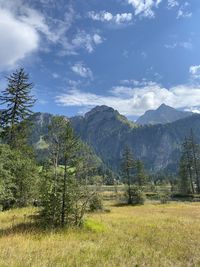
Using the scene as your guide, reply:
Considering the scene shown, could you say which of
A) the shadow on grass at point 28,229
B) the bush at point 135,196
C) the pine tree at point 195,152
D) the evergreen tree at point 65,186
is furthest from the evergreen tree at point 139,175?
the shadow on grass at point 28,229

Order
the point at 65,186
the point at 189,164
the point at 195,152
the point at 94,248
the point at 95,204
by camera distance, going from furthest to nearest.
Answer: the point at 195,152 < the point at 189,164 < the point at 95,204 < the point at 65,186 < the point at 94,248

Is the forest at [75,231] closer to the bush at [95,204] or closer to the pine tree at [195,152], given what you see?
the bush at [95,204]

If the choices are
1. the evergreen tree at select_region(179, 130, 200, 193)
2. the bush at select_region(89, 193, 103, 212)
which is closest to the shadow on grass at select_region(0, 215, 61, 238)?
the bush at select_region(89, 193, 103, 212)

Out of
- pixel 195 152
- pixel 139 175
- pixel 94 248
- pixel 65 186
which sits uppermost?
pixel 195 152

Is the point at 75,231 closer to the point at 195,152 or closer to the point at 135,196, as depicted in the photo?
the point at 135,196

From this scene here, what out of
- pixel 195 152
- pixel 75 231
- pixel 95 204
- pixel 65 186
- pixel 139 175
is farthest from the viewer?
pixel 195 152

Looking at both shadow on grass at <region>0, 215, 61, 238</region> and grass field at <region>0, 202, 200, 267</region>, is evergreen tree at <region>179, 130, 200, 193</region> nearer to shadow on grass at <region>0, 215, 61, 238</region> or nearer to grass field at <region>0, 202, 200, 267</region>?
grass field at <region>0, 202, 200, 267</region>

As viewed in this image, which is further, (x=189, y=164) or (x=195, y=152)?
(x=195, y=152)

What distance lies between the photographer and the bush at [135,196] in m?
54.9

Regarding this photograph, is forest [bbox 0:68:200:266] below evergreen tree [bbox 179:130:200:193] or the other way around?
below

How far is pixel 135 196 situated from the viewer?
55250 millimetres

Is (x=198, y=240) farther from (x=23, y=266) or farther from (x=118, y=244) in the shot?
(x=23, y=266)

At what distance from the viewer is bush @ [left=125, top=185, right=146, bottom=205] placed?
54.9 m

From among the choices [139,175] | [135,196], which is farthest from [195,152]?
[135,196]
